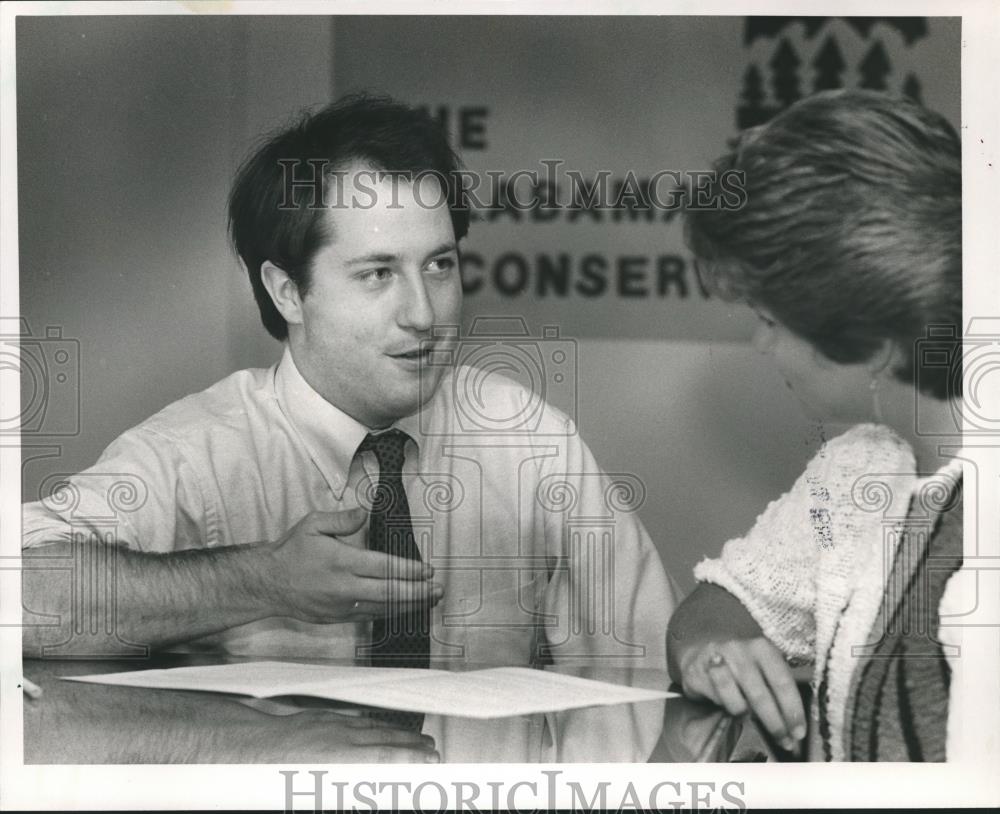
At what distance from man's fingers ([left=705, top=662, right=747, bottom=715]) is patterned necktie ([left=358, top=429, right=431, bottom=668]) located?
23.5 inches

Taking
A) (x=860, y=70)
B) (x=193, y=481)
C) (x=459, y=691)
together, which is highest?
(x=860, y=70)

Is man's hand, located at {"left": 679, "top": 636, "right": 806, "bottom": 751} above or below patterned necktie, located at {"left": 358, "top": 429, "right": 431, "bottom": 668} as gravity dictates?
below

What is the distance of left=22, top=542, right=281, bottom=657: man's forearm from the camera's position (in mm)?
3047

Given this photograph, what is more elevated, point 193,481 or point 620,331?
point 620,331

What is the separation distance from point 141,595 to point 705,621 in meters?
1.18

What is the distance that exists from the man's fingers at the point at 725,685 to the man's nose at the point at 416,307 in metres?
0.94

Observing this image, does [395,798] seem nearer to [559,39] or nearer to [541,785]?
[541,785]

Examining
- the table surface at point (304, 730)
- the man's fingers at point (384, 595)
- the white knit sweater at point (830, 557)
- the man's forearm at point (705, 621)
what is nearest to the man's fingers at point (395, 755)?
the table surface at point (304, 730)

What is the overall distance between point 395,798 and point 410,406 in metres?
0.82

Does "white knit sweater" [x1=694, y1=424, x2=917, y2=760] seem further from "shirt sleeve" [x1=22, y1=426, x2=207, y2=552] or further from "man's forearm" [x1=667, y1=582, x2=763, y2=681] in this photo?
"shirt sleeve" [x1=22, y1=426, x2=207, y2=552]

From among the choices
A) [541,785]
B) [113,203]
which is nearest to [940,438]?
[541,785]

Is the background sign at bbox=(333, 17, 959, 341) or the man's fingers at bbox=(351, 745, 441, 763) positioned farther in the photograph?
the background sign at bbox=(333, 17, 959, 341)

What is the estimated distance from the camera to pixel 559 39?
3080 mm

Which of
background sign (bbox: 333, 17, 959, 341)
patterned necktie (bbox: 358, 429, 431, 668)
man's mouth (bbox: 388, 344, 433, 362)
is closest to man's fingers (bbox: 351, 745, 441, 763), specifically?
patterned necktie (bbox: 358, 429, 431, 668)
